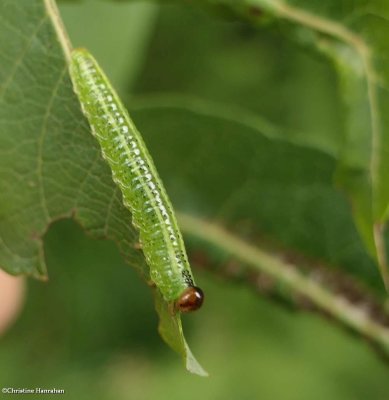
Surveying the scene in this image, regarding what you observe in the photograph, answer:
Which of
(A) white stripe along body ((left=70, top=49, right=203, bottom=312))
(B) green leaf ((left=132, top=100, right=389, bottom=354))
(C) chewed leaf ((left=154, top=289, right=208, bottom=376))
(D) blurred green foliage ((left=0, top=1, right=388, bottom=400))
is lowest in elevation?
(D) blurred green foliage ((left=0, top=1, right=388, bottom=400))

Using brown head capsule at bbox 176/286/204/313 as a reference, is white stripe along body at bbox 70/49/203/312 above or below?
above

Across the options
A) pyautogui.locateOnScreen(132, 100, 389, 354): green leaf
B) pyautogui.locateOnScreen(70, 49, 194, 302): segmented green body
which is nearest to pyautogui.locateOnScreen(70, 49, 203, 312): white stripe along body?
pyautogui.locateOnScreen(70, 49, 194, 302): segmented green body

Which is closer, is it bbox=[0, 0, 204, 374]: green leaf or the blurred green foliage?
bbox=[0, 0, 204, 374]: green leaf

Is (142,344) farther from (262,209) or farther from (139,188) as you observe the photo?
(139,188)

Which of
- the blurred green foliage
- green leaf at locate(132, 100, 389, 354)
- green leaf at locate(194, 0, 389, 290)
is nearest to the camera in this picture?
green leaf at locate(194, 0, 389, 290)

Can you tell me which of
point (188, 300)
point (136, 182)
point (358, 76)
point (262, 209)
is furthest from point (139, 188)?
point (262, 209)

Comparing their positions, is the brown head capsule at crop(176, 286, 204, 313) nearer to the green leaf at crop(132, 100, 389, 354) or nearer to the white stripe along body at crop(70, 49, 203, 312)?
the white stripe along body at crop(70, 49, 203, 312)

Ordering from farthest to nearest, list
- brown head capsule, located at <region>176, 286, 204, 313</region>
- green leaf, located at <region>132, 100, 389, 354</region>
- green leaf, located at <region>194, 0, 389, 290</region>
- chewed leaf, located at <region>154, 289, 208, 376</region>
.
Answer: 1. green leaf, located at <region>132, 100, 389, 354</region>
2. green leaf, located at <region>194, 0, 389, 290</region>
3. brown head capsule, located at <region>176, 286, 204, 313</region>
4. chewed leaf, located at <region>154, 289, 208, 376</region>
